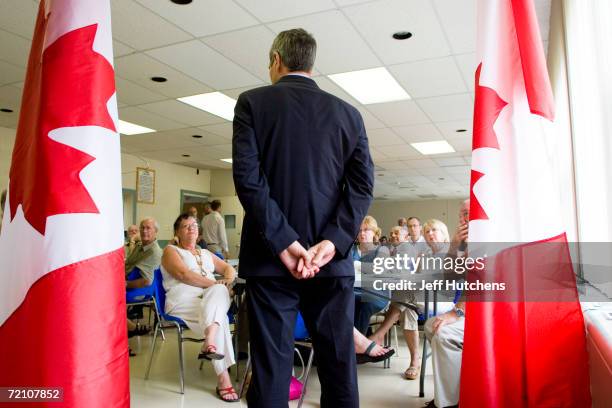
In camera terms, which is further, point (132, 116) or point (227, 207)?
point (227, 207)

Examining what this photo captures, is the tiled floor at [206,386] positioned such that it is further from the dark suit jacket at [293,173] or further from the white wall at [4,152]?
the white wall at [4,152]

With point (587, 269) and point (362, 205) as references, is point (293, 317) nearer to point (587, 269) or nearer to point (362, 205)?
point (362, 205)

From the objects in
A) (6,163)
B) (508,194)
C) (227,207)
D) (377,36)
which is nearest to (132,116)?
(6,163)

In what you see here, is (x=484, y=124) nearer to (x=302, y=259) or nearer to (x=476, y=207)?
(x=476, y=207)

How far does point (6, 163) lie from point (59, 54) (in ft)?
23.5

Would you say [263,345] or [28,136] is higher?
[28,136]

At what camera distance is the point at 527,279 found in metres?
1.43

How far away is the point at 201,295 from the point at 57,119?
2.14 metres

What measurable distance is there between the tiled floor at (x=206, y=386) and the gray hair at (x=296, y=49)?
204 centimetres

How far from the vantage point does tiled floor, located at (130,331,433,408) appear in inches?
109

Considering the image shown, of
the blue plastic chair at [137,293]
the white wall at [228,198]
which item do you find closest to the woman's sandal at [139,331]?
the blue plastic chair at [137,293]

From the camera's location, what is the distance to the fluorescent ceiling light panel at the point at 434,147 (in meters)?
8.42

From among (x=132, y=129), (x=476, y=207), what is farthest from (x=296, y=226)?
(x=132, y=129)

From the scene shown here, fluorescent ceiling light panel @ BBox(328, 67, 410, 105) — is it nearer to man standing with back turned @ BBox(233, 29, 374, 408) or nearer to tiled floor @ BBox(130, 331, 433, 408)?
tiled floor @ BBox(130, 331, 433, 408)
